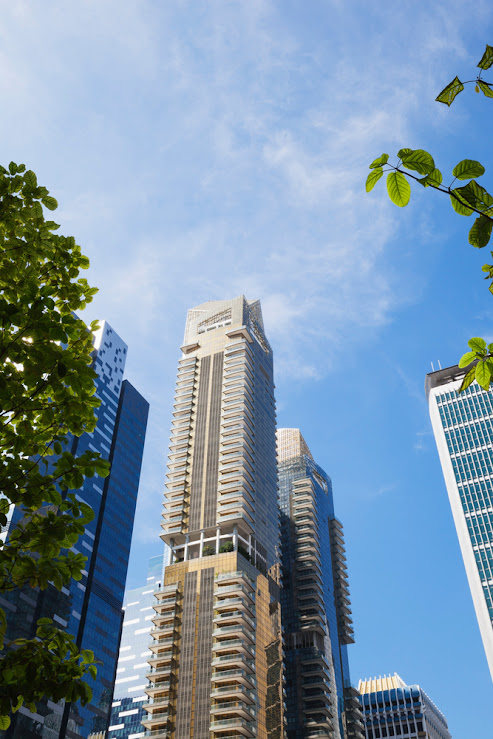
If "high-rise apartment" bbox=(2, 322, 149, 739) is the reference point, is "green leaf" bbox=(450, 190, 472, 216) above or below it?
below

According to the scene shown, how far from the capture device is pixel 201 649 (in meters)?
92.1

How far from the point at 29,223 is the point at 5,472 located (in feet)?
12.9

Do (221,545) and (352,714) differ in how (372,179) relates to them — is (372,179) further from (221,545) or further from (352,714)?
(352,714)

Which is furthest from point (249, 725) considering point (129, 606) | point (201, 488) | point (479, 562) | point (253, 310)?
point (129, 606)

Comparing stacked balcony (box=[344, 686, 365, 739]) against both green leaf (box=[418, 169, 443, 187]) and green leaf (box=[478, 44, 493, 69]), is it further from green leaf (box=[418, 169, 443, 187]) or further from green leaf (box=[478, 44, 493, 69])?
green leaf (box=[478, 44, 493, 69])

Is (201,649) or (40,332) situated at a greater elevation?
(201,649)

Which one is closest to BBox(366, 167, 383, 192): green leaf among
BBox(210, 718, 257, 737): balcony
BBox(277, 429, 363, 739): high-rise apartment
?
BBox(210, 718, 257, 737): balcony

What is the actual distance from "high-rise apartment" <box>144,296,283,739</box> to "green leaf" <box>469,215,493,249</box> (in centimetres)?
8956

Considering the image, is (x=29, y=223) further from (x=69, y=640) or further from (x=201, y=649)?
(x=201, y=649)

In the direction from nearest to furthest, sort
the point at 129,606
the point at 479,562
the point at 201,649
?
1. the point at 201,649
2. the point at 479,562
3. the point at 129,606

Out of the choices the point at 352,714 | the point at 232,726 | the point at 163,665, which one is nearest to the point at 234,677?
the point at 232,726

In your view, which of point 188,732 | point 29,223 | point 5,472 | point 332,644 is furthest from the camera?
point 332,644

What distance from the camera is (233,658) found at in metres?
88.8

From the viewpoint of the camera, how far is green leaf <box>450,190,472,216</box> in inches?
197
